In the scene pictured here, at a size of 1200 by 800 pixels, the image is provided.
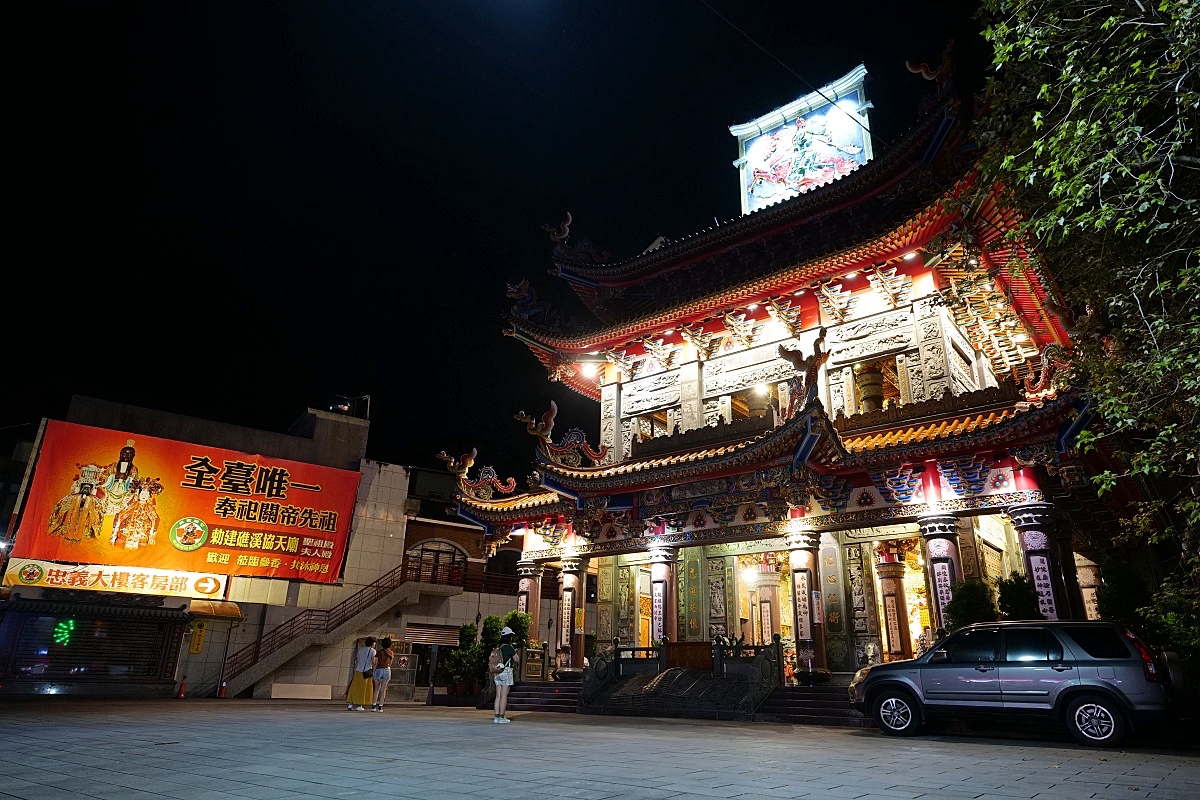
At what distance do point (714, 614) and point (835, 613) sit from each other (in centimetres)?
340

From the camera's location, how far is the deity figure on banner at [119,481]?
2125 cm

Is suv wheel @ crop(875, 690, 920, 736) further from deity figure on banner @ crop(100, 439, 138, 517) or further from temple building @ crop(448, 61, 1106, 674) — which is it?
deity figure on banner @ crop(100, 439, 138, 517)

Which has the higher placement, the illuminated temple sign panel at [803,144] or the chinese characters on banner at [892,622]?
the illuminated temple sign panel at [803,144]

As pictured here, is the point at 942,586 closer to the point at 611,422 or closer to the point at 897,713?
the point at 897,713

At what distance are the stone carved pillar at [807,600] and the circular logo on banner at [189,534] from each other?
19038 mm

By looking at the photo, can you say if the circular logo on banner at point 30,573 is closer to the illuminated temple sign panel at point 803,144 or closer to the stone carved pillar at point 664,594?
the stone carved pillar at point 664,594

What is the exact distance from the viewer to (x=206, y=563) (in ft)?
74.3

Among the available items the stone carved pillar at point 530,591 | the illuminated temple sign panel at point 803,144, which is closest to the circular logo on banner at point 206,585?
the stone carved pillar at point 530,591

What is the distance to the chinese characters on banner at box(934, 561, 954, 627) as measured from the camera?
12.5 meters

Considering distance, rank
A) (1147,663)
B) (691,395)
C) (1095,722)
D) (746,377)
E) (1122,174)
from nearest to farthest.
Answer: (1122,174)
(1147,663)
(1095,722)
(746,377)
(691,395)

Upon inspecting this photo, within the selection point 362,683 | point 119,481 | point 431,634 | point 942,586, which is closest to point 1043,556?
point 942,586

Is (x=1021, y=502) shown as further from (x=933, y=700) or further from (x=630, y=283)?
(x=630, y=283)

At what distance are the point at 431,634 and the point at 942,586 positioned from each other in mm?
20667

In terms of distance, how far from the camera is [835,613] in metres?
15.0
